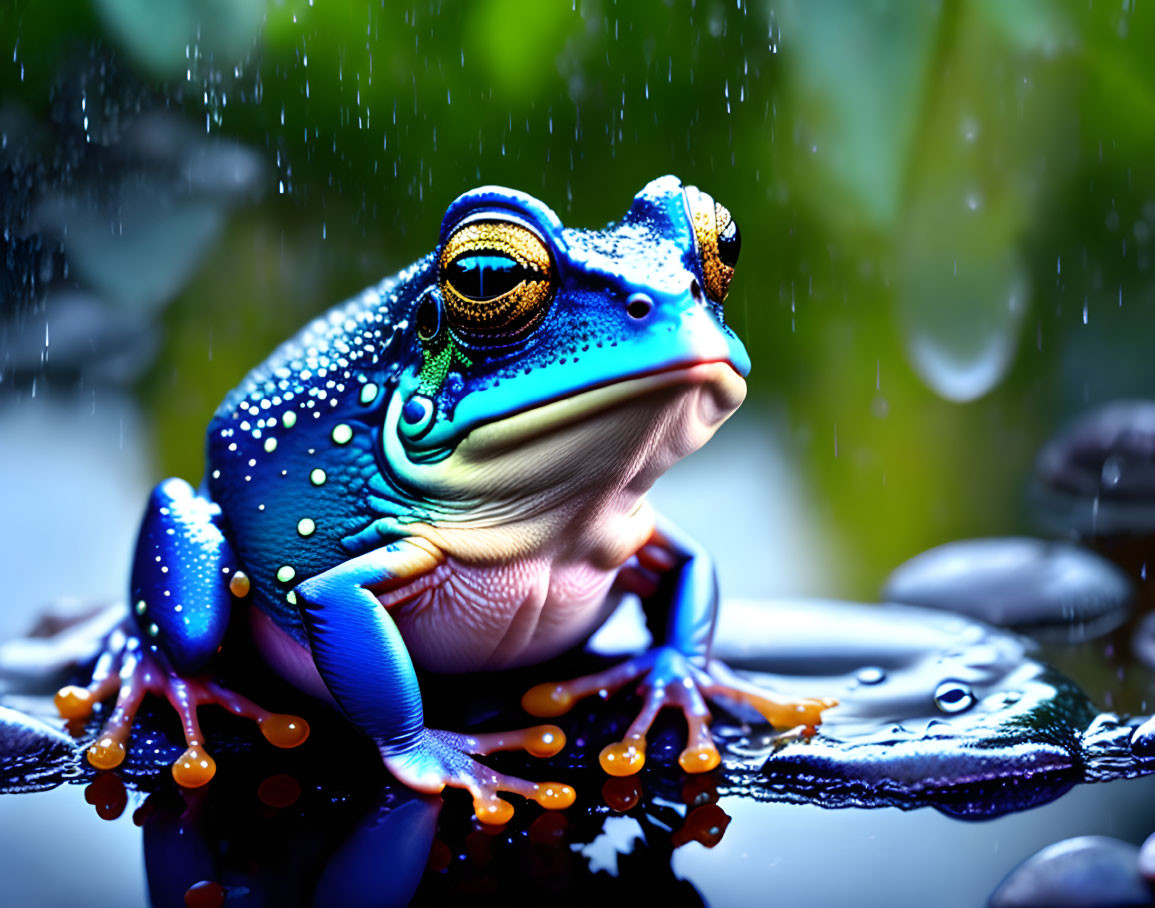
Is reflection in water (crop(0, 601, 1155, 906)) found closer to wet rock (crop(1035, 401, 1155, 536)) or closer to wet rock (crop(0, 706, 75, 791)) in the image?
wet rock (crop(0, 706, 75, 791))

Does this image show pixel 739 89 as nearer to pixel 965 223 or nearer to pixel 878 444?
pixel 965 223

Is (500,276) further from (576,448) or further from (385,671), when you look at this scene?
(385,671)

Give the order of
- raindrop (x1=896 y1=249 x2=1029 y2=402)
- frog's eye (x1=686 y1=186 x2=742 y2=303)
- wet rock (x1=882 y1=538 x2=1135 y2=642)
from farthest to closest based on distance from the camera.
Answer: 1. raindrop (x1=896 y1=249 x2=1029 y2=402)
2. wet rock (x1=882 y1=538 x2=1135 y2=642)
3. frog's eye (x1=686 y1=186 x2=742 y2=303)

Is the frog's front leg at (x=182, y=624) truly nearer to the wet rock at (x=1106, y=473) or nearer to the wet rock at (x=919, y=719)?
the wet rock at (x=919, y=719)

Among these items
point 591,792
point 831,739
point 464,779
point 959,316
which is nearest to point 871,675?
point 831,739

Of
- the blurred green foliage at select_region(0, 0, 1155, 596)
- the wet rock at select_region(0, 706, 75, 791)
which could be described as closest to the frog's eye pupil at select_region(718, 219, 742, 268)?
the wet rock at select_region(0, 706, 75, 791)

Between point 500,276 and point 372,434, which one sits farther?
point 372,434
